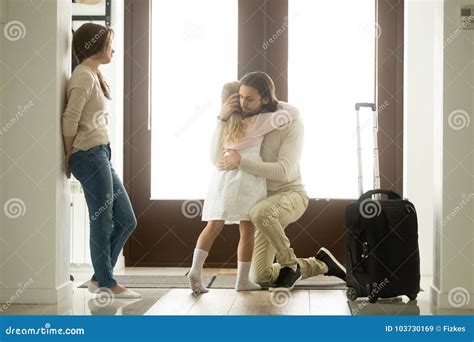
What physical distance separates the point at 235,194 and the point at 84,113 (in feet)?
2.53

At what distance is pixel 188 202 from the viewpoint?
193 inches

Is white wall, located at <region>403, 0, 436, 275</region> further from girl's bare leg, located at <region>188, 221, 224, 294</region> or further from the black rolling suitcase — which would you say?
girl's bare leg, located at <region>188, 221, 224, 294</region>

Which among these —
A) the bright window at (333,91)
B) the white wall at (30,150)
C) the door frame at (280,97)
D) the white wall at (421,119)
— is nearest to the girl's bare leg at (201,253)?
the white wall at (30,150)

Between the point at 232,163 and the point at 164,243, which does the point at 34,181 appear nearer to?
the point at 232,163

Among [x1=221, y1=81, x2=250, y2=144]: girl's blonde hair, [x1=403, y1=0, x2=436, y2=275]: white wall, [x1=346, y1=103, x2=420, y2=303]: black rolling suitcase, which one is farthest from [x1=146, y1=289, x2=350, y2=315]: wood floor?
[x1=403, y1=0, x2=436, y2=275]: white wall

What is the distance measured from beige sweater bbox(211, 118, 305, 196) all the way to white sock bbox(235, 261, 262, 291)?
0.37m

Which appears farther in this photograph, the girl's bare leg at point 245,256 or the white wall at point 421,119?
the white wall at point 421,119

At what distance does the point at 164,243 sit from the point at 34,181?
166 centimetres

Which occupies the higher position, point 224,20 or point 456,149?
point 224,20

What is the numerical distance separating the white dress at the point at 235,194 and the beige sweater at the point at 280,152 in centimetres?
6

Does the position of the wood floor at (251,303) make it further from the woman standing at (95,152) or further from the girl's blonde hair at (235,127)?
the girl's blonde hair at (235,127)

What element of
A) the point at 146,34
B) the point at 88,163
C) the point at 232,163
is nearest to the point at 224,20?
the point at 146,34

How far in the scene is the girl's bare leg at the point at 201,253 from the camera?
3.63 metres

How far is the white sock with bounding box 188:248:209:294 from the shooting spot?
3.63 metres
